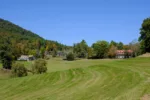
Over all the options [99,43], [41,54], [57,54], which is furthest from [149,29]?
[57,54]

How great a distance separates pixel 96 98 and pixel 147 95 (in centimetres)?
235

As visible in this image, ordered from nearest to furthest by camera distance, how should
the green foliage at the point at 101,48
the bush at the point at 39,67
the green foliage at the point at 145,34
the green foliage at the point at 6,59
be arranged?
the bush at the point at 39,67
the green foliage at the point at 145,34
the green foliage at the point at 6,59
the green foliage at the point at 101,48

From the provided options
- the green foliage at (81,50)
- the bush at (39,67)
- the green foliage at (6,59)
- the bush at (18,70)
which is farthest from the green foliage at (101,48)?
the bush at (18,70)

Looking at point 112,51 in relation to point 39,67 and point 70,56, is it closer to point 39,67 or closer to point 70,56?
point 70,56

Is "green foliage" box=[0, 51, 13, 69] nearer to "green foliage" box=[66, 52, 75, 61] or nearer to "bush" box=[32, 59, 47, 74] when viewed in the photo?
"bush" box=[32, 59, 47, 74]

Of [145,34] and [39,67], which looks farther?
[145,34]

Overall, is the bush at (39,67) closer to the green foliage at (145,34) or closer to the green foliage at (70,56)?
the green foliage at (145,34)

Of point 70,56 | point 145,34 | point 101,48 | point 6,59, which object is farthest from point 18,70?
point 101,48

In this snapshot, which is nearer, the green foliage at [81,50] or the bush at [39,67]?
the bush at [39,67]

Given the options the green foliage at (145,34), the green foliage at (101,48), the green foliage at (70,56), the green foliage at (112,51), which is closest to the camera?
the green foliage at (145,34)

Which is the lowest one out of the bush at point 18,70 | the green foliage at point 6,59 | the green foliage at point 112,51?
the bush at point 18,70

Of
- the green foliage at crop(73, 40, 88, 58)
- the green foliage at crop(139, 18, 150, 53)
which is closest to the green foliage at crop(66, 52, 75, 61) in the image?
the green foliage at crop(73, 40, 88, 58)

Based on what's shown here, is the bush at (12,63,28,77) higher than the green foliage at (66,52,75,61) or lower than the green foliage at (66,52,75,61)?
lower

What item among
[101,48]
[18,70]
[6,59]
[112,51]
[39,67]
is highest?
[101,48]
